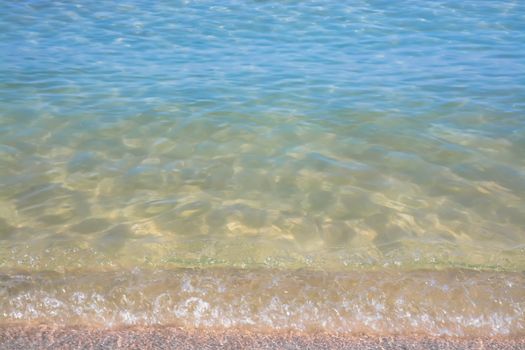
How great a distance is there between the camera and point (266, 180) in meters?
5.32

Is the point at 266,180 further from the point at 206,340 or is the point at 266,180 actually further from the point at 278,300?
the point at 206,340

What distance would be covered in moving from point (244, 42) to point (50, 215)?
5.76m

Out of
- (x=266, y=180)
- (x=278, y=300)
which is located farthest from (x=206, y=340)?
(x=266, y=180)

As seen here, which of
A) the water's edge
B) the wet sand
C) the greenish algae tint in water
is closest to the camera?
the wet sand

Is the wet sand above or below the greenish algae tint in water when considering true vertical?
above

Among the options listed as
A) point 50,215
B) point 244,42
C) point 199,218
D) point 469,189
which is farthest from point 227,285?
point 244,42

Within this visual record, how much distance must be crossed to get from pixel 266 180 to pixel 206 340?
221 cm

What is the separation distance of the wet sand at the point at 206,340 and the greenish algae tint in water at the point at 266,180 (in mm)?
96

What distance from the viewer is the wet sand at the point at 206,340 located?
3.26 meters

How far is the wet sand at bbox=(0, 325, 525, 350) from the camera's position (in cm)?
326

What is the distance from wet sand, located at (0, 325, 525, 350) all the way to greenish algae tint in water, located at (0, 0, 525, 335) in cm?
10

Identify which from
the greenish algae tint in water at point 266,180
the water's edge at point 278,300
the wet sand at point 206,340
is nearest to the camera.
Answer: the wet sand at point 206,340

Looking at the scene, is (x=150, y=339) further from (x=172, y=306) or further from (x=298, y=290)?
(x=298, y=290)

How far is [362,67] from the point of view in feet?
27.7
